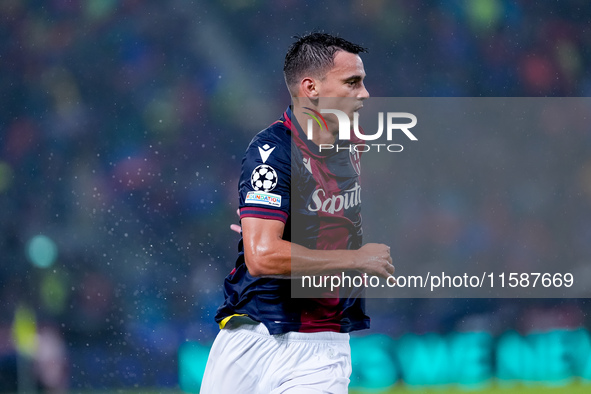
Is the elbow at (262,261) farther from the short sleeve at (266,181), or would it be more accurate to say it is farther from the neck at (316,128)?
the neck at (316,128)

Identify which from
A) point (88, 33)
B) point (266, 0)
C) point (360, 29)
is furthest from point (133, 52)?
point (360, 29)

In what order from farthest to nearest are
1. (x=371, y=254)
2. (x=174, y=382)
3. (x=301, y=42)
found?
1. (x=174, y=382)
2. (x=301, y=42)
3. (x=371, y=254)

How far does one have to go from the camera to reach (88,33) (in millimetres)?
4832

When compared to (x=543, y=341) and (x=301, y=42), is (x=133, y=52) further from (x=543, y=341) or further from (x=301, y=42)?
(x=543, y=341)

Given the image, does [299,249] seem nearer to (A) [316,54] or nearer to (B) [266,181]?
(B) [266,181]

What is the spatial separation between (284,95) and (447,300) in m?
1.56

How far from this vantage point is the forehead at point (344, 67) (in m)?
2.63

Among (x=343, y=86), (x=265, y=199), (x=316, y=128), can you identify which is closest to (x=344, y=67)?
(x=343, y=86)

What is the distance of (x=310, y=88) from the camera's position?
2650mm

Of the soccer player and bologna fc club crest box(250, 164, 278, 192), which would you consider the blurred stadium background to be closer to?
the soccer player

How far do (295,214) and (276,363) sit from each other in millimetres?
458

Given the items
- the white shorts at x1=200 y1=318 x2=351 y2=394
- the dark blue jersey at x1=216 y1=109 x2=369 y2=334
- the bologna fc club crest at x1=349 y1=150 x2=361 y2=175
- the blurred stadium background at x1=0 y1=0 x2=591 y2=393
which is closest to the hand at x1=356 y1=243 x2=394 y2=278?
the dark blue jersey at x1=216 y1=109 x2=369 y2=334

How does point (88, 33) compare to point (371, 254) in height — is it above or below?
above

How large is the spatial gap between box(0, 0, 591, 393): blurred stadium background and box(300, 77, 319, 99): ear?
85.1 inches
